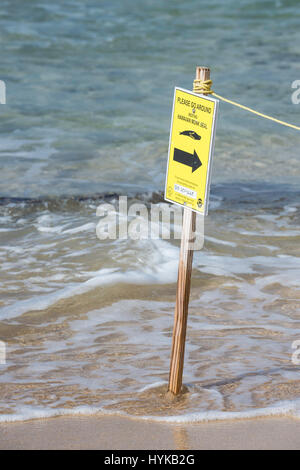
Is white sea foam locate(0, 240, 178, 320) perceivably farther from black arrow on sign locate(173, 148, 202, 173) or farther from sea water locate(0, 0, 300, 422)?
black arrow on sign locate(173, 148, 202, 173)

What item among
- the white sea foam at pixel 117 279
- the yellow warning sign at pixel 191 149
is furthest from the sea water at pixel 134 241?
the yellow warning sign at pixel 191 149

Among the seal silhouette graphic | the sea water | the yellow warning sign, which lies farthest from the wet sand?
the seal silhouette graphic

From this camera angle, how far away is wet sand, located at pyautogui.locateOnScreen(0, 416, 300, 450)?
2.68 meters

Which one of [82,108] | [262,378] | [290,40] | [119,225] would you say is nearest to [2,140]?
[82,108]

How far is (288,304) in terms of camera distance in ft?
14.8

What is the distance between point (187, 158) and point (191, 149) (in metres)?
0.04

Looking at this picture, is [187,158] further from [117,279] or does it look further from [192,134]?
[117,279]

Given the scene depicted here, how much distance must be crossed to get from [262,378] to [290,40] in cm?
1352

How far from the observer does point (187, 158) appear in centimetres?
278

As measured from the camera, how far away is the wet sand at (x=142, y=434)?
2.68 m

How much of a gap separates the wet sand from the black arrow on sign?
1.11 metres

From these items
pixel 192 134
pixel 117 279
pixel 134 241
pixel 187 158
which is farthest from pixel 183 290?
pixel 134 241

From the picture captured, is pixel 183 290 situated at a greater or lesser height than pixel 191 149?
lesser
